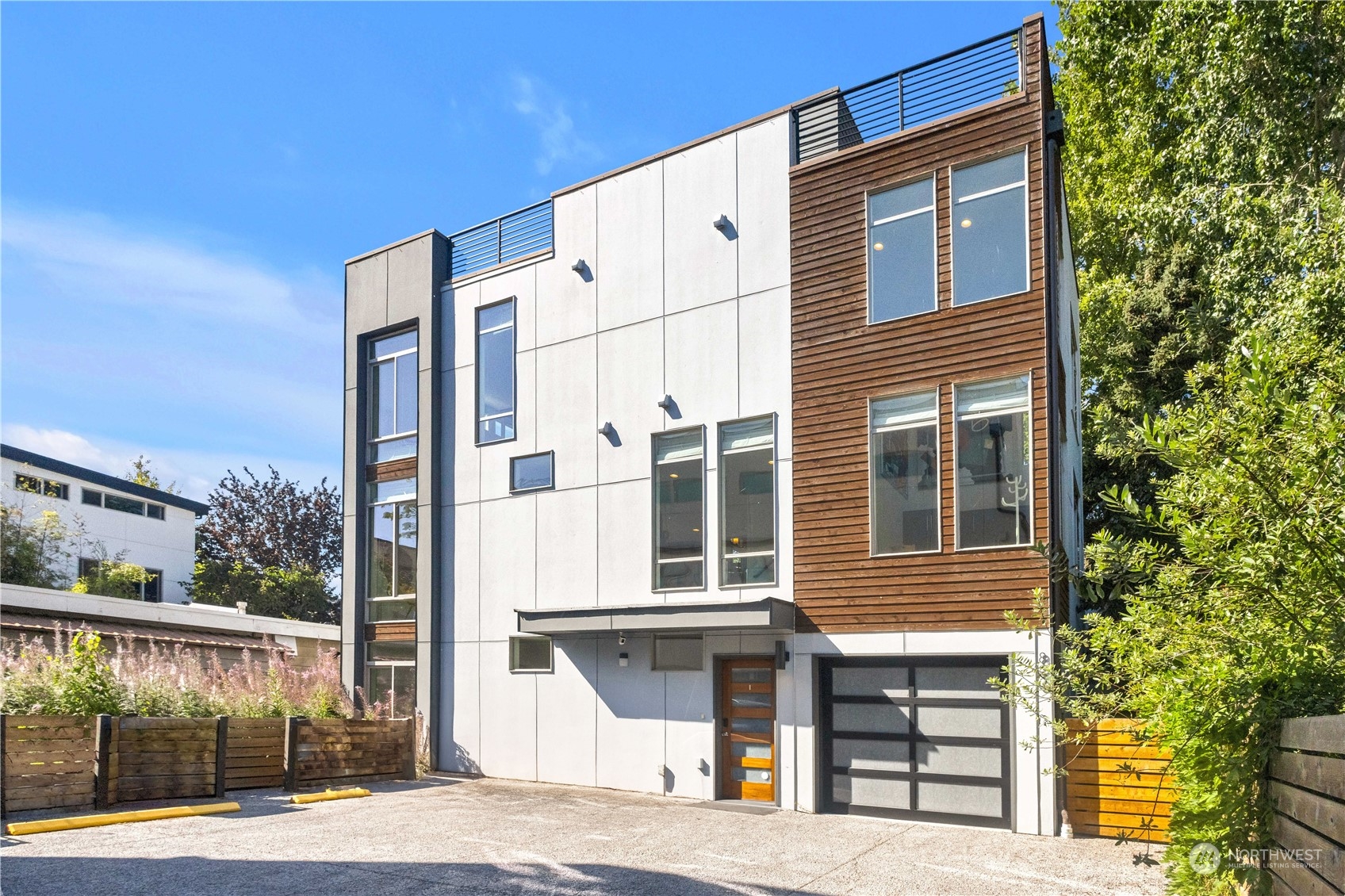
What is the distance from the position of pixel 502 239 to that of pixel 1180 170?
11171 millimetres

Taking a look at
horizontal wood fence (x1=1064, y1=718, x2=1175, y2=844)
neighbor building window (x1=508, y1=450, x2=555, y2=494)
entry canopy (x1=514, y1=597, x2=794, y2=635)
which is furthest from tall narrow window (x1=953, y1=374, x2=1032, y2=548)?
neighbor building window (x1=508, y1=450, x2=555, y2=494)

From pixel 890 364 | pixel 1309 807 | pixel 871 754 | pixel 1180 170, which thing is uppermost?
pixel 1180 170

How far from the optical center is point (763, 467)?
1262 cm

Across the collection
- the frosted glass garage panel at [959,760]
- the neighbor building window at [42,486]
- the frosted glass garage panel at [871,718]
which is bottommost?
the frosted glass garage panel at [959,760]

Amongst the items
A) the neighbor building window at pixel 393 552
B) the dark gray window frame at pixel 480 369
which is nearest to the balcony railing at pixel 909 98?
the dark gray window frame at pixel 480 369

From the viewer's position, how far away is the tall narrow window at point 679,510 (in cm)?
1311

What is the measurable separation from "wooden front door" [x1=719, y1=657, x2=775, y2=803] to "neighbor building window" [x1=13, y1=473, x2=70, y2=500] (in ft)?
74.4

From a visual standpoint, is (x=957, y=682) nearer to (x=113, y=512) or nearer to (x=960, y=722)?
(x=960, y=722)

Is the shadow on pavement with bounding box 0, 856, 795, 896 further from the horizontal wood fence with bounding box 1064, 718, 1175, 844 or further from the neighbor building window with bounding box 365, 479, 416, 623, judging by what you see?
the neighbor building window with bounding box 365, 479, 416, 623

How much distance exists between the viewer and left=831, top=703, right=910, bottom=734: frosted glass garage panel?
1120 cm

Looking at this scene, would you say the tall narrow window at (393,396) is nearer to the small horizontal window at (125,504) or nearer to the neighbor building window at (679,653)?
the neighbor building window at (679,653)

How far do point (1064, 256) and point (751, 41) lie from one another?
17.7ft

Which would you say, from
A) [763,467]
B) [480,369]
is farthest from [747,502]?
[480,369]

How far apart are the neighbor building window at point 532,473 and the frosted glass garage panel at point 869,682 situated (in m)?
5.22
